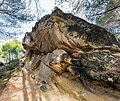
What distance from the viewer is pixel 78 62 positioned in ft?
15.8

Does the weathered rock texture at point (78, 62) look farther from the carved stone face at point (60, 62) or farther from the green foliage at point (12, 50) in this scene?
the green foliage at point (12, 50)

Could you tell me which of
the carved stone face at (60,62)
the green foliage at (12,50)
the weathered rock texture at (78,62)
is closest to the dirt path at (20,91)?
the weathered rock texture at (78,62)

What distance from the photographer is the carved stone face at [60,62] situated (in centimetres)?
502

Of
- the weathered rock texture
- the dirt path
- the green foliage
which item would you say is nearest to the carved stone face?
the weathered rock texture

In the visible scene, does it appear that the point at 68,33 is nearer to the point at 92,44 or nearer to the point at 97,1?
the point at 92,44

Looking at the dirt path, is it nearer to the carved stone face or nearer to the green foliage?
the carved stone face

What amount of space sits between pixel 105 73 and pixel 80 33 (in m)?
1.63

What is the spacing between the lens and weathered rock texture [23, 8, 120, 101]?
4.47 metres

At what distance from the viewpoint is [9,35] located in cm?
909

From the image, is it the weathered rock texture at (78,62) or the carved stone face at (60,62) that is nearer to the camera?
the weathered rock texture at (78,62)

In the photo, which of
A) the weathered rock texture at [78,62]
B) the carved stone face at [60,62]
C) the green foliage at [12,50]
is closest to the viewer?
the weathered rock texture at [78,62]

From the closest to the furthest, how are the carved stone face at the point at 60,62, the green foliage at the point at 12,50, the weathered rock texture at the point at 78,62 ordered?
the weathered rock texture at the point at 78,62 → the carved stone face at the point at 60,62 → the green foliage at the point at 12,50

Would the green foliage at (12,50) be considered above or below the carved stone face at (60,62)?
above

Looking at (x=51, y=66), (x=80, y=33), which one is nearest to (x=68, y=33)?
(x=80, y=33)
